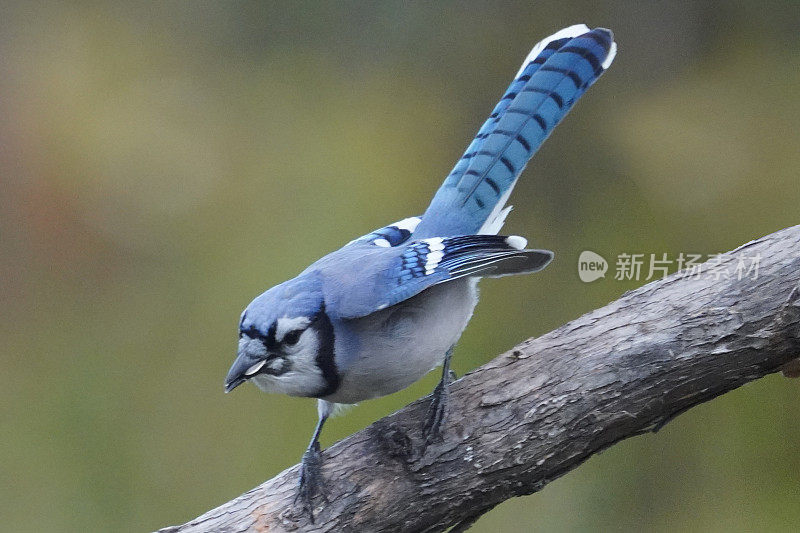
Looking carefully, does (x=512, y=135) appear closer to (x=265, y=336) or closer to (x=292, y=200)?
(x=265, y=336)

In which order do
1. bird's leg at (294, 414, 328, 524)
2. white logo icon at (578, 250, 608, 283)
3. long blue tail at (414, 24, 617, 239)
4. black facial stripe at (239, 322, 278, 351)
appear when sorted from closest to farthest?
black facial stripe at (239, 322, 278, 351), bird's leg at (294, 414, 328, 524), long blue tail at (414, 24, 617, 239), white logo icon at (578, 250, 608, 283)

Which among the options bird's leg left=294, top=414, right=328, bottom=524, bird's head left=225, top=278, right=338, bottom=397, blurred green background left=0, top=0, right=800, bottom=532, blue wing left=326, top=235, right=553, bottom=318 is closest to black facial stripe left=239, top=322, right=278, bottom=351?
bird's head left=225, top=278, right=338, bottom=397

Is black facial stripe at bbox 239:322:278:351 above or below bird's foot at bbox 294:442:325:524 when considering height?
above

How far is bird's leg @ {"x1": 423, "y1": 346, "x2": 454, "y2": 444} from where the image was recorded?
157cm

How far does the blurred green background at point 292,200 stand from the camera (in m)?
2.74

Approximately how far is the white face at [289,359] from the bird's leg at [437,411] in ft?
0.77

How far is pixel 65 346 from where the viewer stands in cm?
300

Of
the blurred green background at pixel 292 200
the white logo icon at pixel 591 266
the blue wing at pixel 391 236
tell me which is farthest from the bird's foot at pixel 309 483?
the white logo icon at pixel 591 266

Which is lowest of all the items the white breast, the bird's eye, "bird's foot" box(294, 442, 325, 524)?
"bird's foot" box(294, 442, 325, 524)

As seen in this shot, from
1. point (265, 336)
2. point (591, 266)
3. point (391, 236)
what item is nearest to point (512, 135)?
point (391, 236)

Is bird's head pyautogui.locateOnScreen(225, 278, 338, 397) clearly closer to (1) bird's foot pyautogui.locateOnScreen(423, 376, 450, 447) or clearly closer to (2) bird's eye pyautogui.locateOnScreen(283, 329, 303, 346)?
(2) bird's eye pyautogui.locateOnScreen(283, 329, 303, 346)

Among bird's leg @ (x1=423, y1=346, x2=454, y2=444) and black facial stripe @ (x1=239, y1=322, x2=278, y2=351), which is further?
bird's leg @ (x1=423, y1=346, x2=454, y2=444)

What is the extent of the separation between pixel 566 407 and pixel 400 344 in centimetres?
32

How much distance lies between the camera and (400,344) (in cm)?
154
